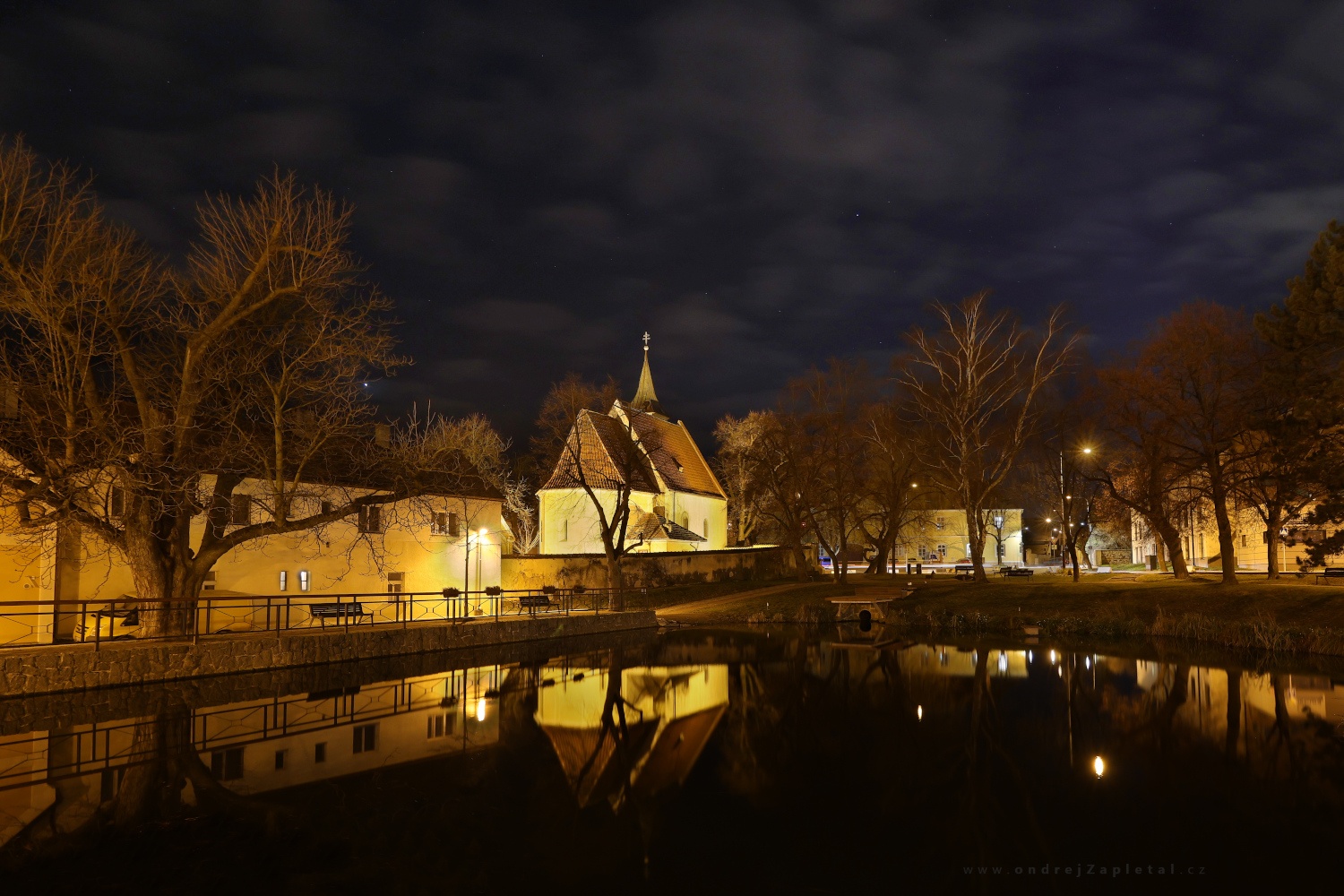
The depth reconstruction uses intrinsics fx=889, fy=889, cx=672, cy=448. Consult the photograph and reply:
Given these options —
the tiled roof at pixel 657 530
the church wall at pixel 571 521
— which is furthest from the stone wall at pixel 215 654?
the tiled roof at pixel 657 530

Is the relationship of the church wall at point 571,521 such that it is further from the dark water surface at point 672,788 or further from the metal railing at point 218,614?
the dark water surface at point 672,788

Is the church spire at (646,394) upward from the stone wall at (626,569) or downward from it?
upward

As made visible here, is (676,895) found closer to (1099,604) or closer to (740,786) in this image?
(740,786)

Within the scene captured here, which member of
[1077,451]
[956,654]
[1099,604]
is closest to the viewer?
[956,654]

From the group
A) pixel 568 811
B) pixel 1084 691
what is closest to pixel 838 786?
pixel 568 811

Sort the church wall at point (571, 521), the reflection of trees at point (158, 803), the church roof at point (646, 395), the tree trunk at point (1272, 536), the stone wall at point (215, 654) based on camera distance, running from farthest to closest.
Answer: the church roof at point (646, 395) < the church wall at point (571, 521) < the tree trunk at point (1272, 536) < the stone wall at point (215, 654) < the reflection of trees at point (158, 803)

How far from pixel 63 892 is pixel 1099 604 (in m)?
31.4

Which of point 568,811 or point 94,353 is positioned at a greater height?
point 94,353

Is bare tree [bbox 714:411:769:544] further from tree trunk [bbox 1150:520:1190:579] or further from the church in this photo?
tree trunk [bbox 1150:520:1190:579]

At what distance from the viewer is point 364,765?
11.9 m

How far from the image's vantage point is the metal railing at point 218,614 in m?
19.2

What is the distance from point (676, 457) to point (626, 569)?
46.0ft

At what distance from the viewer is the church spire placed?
62.6 metres

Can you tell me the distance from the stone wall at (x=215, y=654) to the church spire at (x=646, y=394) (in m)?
36.3
